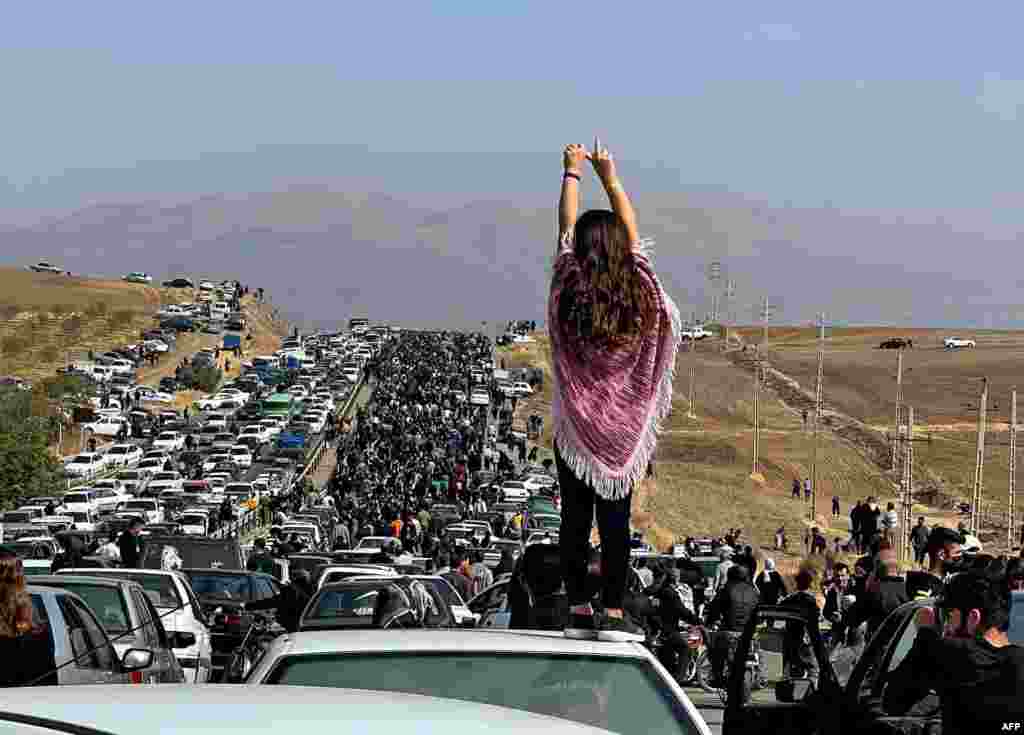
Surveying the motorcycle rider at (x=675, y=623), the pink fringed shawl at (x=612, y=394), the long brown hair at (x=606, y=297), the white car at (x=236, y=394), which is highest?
the long brown hair at (x=606, y=297)

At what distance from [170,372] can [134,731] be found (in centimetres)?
16957

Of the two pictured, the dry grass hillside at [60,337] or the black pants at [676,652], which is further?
the dry grass hillside at [60,337]

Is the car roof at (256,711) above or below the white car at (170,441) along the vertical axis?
above

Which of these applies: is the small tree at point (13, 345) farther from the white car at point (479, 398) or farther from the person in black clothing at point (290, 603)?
the person in black clothing at point (290, 603)

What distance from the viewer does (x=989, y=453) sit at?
13225cm

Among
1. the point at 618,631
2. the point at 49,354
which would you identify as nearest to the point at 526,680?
the point at 618,631

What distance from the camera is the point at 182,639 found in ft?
59.0

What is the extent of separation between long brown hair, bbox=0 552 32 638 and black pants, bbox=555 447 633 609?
10.1ft

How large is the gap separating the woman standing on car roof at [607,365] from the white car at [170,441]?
104 m

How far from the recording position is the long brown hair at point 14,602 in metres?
9.74

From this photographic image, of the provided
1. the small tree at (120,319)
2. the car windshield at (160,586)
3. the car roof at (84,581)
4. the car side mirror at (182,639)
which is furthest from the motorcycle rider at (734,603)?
the small tree at (120,319)

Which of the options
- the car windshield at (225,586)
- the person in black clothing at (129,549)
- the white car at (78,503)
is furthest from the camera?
the white car at (78,503)

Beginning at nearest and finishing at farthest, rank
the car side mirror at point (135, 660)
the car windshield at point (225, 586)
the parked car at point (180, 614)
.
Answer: the car side mirror at point (135, 660) → the parked car at point (180, 614) → the car windshield at point (225, 586)

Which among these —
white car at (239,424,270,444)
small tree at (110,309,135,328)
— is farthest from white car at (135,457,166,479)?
small tree at (110,309,135,328)
